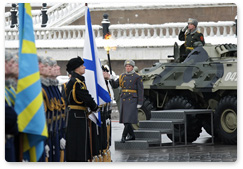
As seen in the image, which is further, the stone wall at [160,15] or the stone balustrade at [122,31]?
the stone balustrade at [122,31]

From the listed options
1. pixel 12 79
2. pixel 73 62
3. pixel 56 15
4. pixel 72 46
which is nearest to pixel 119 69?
pixel 72 46

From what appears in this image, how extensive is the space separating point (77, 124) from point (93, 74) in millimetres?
972

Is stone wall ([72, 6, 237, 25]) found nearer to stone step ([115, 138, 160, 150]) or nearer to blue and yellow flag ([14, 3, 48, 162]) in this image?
stone step ([115, 138, 160, 150])

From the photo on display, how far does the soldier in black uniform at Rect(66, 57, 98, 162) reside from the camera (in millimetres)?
11367

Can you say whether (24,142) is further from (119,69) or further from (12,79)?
(119,69)

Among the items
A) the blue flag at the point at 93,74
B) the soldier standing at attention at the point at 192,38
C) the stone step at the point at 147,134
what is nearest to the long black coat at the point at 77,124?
the blue flag at the point at 93,74

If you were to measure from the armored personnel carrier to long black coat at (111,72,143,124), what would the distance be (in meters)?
1.29

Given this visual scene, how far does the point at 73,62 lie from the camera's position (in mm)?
11555

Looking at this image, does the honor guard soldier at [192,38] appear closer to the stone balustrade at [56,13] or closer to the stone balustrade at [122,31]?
the stone balustrade at [122,31]

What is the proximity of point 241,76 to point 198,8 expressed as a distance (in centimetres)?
1055

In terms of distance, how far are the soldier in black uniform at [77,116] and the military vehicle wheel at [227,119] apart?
4009 millimetres

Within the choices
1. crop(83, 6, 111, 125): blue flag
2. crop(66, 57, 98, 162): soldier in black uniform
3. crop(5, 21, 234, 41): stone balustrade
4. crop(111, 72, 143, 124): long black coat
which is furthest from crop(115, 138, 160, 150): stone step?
crop(5, 21, 234, 41): stone balustrade

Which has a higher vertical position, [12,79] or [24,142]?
[12,79]

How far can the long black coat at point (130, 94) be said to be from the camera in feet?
48.1
